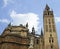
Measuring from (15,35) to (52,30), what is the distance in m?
10.7

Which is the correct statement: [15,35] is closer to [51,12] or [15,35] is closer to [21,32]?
[21,32]

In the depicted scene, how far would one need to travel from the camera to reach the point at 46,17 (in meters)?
39.7

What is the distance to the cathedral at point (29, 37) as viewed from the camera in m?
30.4

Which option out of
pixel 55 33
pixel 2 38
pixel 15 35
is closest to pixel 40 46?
pixel 55 33

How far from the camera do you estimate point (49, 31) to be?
122 ft

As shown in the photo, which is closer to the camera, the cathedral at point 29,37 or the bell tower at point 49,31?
the cathedral at point 29,37

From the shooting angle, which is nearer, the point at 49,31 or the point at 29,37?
the point at 29,37

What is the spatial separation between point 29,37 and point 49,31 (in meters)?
5.84

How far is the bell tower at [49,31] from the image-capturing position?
115 ft

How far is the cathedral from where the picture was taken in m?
30.4

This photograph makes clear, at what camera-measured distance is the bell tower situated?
34.9m

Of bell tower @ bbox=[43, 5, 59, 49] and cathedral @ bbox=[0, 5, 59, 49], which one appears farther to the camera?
bell tower @ bbox=[43, 5, 59, 49]

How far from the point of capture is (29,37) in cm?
3488

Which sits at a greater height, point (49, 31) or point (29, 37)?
point (49, 31)
